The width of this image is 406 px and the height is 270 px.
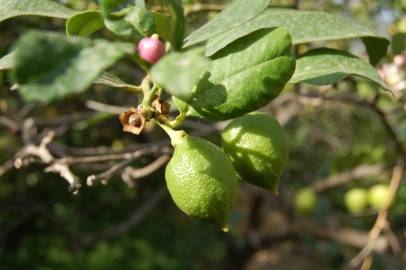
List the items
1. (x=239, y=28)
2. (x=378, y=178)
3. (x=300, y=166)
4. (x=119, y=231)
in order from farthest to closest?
(x=300, y=166)
(x=378, y=178)
(x=119, y=231)
(x=239, y=28)

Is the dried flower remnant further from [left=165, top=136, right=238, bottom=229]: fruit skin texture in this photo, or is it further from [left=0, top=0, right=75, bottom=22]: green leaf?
[left=0, top=0, right=75, bottom=22]: green leaf

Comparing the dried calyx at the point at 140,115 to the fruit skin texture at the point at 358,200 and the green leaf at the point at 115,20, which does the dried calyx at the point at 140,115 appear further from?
the fruit skin texture at the point at 358,200

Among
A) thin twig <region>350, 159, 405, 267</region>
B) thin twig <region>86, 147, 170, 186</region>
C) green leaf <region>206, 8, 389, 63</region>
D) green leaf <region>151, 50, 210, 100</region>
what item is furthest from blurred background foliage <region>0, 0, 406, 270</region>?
green leaf <region>151, 50, 210, 100</region>

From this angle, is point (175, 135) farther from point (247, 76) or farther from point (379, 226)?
point (379, 226)

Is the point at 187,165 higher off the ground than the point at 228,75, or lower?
lower

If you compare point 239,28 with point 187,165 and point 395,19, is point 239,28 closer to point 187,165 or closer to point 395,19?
point 187,165

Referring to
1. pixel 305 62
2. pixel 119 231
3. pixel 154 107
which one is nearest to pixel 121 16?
pixel 154 107
